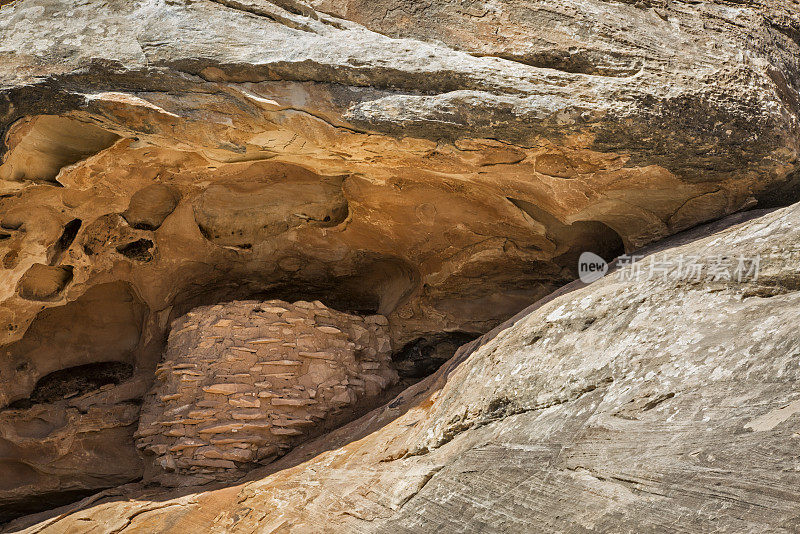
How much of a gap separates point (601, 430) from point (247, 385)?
2.85 meters

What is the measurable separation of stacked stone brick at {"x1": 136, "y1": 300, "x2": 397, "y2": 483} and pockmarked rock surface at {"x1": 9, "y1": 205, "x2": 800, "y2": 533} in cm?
53

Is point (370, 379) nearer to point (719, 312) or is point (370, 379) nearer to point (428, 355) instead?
point (428, 355)

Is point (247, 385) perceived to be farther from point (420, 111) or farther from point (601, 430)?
point (601, 430)

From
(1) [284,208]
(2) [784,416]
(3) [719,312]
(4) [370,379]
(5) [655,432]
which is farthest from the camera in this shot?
(1) [284,208]

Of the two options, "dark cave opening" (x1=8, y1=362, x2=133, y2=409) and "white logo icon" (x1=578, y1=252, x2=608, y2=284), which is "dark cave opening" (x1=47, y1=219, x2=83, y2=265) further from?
"white logo icon" (x1=578, y1=252, x2=608, y2=284)

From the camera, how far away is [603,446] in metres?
2.80

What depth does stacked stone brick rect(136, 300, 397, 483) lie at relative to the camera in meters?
4.91

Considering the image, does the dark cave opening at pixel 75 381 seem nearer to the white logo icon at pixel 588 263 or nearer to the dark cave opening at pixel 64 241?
the dark cave opening at pixel 64 241

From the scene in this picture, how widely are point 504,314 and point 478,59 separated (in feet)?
8.13

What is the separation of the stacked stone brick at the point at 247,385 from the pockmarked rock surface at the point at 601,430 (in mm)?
527

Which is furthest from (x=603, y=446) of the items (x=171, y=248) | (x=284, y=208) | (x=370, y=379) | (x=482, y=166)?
(x=171, y=248)

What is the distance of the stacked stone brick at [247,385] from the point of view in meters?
4.91

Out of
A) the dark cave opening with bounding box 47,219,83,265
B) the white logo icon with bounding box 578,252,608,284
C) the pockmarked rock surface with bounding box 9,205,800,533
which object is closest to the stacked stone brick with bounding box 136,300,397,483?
the pockmarked rock surface with bounding box 9,205,800,533

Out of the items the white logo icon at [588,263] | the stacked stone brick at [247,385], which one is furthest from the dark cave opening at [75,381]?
the white logo icon at [588,263]
